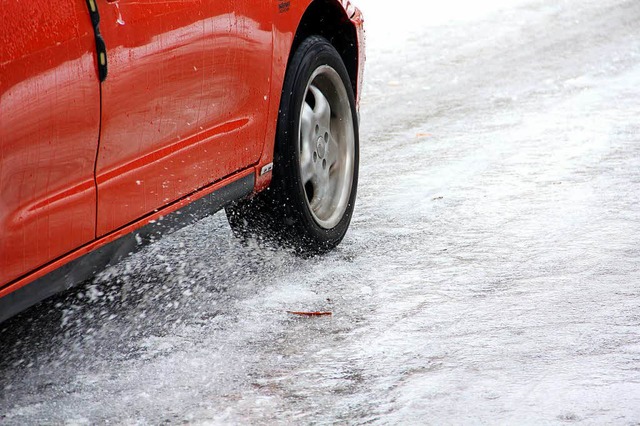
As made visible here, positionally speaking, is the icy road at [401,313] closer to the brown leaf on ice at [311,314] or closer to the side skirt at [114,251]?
the brown leaf on ice at [311,314]

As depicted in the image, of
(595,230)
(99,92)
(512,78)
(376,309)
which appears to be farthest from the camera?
(512,78)

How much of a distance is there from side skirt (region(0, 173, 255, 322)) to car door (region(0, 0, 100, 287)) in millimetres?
62

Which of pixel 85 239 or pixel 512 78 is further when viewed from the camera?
pixel 512 78

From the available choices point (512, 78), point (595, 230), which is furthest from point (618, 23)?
point (595, 230)

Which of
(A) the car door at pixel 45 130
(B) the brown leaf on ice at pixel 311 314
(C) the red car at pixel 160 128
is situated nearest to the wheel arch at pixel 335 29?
(C) the red car at pixel 160 128

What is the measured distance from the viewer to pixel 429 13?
39.2 ft

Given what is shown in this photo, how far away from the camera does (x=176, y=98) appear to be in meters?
3.43

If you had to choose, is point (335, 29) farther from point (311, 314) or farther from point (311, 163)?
point (311, 314)

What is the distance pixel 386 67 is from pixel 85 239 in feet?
21.0

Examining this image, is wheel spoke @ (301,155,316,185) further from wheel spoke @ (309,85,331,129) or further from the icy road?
the icy road

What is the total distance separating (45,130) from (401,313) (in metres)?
1.52

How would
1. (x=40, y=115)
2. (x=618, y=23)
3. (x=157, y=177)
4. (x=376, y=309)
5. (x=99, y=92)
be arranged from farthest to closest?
1. (x=618, y=23)
2. (x=376, y=309)
3. (x=157, y=177)
4. (x=99, y=92)
5. (x=40, y=115)

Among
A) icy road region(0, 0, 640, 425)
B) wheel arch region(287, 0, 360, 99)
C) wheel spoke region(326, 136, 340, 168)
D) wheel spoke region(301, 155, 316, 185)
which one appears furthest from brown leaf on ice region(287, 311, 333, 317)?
wheel arch region(287, 0, 360, 99)

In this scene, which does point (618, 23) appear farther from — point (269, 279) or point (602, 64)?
point (269, 279)
